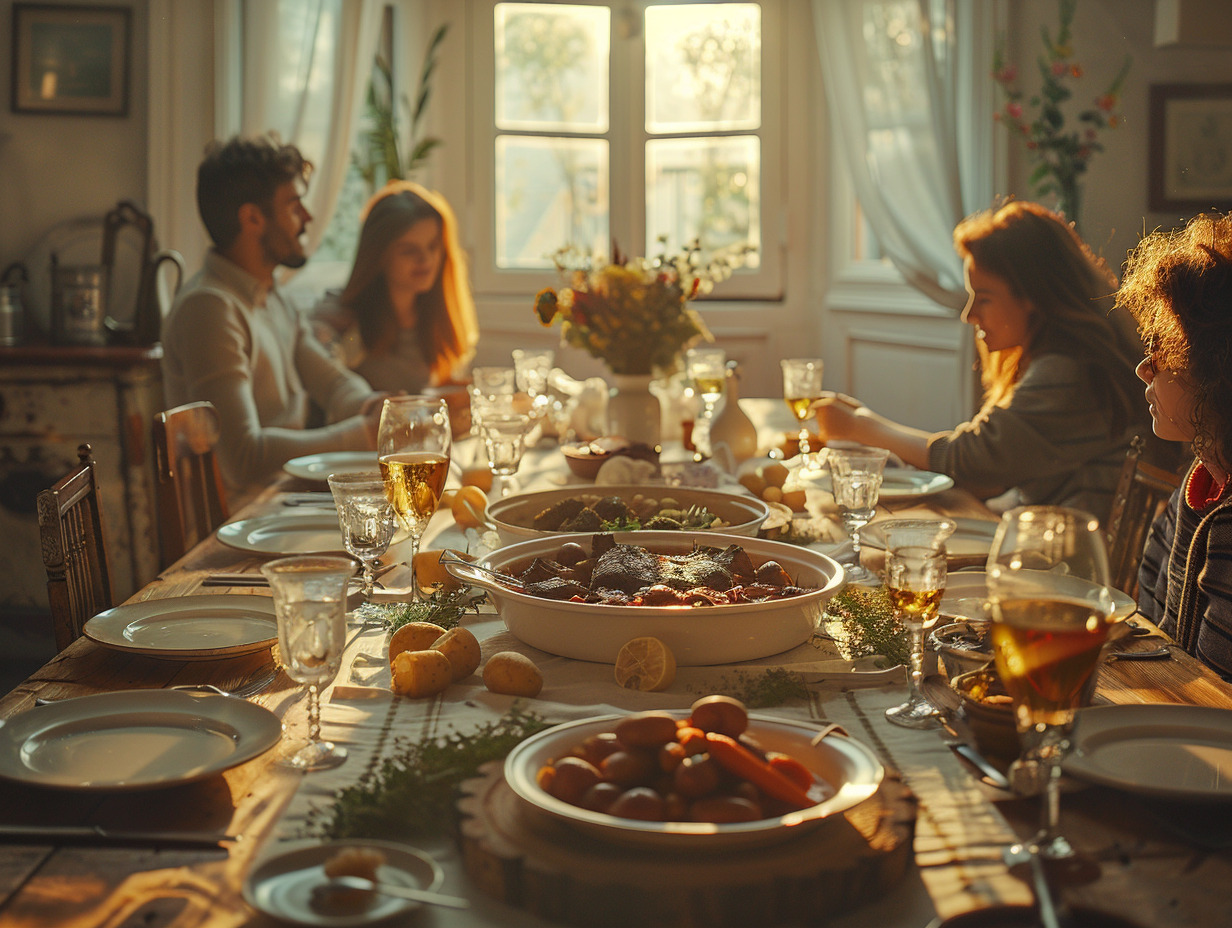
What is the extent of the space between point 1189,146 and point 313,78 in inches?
120

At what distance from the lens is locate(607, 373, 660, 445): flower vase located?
251 cm

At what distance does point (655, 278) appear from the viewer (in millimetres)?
2498

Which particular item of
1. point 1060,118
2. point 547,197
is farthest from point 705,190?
point 1060,118

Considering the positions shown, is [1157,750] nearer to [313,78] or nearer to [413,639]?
[413,639]

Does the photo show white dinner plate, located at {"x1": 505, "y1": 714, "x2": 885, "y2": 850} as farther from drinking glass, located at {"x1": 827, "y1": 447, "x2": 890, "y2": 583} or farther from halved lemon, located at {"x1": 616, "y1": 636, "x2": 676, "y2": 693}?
drinking glass, located at {"x1": 827, "y1": 447, "x2": 890, "y2": 583}

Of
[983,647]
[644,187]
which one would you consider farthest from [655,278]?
[644,187]

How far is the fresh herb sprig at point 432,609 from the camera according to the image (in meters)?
1.29

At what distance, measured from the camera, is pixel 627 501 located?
69.6 inches

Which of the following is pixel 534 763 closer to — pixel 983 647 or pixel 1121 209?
pixel 983 647

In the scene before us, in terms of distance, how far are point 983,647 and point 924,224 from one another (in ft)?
11.2

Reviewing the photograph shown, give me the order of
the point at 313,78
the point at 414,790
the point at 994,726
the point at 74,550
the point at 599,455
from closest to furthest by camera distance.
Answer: the point at 414,790 < the point at 994,726 < the point at 74,550 < the point at 599,455 < the point at 313,78

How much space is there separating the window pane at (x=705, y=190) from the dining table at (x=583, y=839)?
14.2 ft

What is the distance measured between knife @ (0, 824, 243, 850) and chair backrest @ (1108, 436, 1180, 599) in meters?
1.66

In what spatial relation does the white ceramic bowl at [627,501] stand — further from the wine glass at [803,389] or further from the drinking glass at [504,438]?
the wine glass at [803,389]
